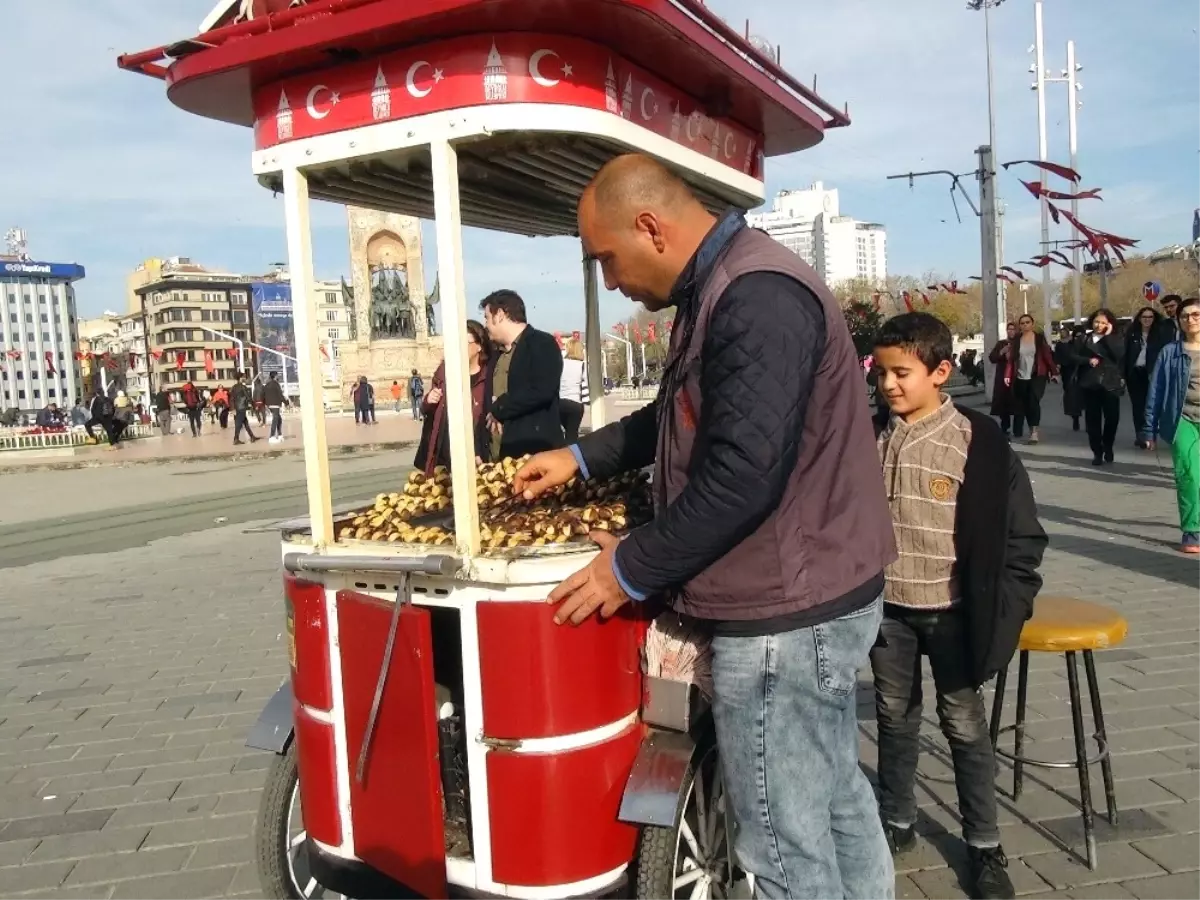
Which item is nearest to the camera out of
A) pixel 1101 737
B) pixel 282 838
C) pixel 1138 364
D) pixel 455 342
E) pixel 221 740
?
pixel 455 342

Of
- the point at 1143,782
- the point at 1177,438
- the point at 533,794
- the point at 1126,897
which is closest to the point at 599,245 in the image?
the point at 533,794

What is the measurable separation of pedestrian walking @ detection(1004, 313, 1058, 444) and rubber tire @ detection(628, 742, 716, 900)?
1250 cm

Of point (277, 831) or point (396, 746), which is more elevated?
point (396, 746)

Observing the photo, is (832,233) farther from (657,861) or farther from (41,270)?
(41,270)

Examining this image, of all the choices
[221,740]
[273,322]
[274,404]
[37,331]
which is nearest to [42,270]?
[37,331]

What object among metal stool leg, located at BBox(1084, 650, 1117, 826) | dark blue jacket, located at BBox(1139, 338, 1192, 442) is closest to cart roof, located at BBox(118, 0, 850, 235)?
metal stool leg, located at BBox(1084, 650, 1117, 826)

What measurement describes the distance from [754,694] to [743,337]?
2.44ft


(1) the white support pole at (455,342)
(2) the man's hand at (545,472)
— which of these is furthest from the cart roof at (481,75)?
(2) the man's hand at (545,472)

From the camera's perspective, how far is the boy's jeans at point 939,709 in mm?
2785

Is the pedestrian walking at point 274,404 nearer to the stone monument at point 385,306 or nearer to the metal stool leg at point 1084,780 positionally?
the stone monument at point 385,306

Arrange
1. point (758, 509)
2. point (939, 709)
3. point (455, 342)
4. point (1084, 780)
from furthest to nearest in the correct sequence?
point (1084, 780) < point (939, 709) < point (455, 342) < point (758, 509)

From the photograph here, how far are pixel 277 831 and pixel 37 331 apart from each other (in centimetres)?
12790

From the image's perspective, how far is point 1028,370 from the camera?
1335 centimetres

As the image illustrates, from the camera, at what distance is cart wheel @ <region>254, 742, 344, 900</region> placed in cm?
271
